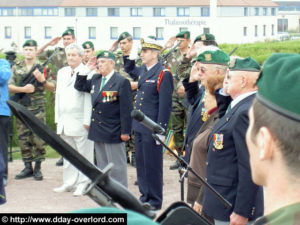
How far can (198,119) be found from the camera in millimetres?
4723

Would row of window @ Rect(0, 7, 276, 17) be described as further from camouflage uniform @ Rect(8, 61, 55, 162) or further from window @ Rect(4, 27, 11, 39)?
camouflage uniform @ Rect(8, 61, 55, 162)

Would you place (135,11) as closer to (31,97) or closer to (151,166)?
(31,97)

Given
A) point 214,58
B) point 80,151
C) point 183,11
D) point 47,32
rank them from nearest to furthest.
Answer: point 214,58 < point 80,151 < point 183,11 < point 47,32

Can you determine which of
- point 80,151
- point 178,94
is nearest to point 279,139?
point 80,151

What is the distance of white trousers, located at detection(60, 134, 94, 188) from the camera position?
24.3 ft

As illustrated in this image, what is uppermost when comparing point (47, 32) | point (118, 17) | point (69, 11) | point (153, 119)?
point (69, 11)

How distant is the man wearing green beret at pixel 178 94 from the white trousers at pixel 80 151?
Result: 1721 millimetres

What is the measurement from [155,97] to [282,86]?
16.8ft

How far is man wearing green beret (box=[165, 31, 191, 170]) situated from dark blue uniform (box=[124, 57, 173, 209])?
1.98m

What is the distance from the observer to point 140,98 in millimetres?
6695

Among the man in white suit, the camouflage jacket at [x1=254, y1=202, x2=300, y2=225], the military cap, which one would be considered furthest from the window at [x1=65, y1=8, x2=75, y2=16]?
the camouflage jacket at [x1=254, y1=202, x2=300, y2=225]

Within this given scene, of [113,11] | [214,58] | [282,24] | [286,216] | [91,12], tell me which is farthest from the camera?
[282,24]

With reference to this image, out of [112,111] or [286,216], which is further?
[112,111]

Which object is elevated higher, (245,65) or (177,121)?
(245,65)
